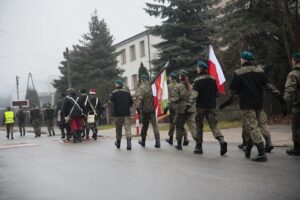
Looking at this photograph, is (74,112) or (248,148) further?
(74,112)

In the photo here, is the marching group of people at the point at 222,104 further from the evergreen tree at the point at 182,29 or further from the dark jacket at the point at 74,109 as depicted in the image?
the evergreen tree at the point at 182,29

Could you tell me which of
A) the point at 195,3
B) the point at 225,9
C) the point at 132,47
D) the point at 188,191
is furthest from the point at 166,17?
the point at 132,47

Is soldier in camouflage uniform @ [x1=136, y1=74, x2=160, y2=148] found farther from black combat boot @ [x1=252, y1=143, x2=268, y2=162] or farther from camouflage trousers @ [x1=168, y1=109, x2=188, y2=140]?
black combat boot @ [x1=252, y1=143, x2=268, y2=162]

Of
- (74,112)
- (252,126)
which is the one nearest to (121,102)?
(74,112)

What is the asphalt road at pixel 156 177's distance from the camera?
5883 mm

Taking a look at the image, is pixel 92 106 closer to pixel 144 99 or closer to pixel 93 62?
pixel 144 99

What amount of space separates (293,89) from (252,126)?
1.15m

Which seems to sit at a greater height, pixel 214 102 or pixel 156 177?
pixel 214 102

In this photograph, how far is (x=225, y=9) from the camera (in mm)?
19812

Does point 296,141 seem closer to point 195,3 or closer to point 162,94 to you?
point 162,94

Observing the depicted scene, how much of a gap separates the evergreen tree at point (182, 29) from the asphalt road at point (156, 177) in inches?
566

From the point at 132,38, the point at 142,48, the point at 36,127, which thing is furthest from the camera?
the point at 132,38

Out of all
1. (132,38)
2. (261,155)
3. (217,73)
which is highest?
(132,38)

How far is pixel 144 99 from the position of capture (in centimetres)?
1205
